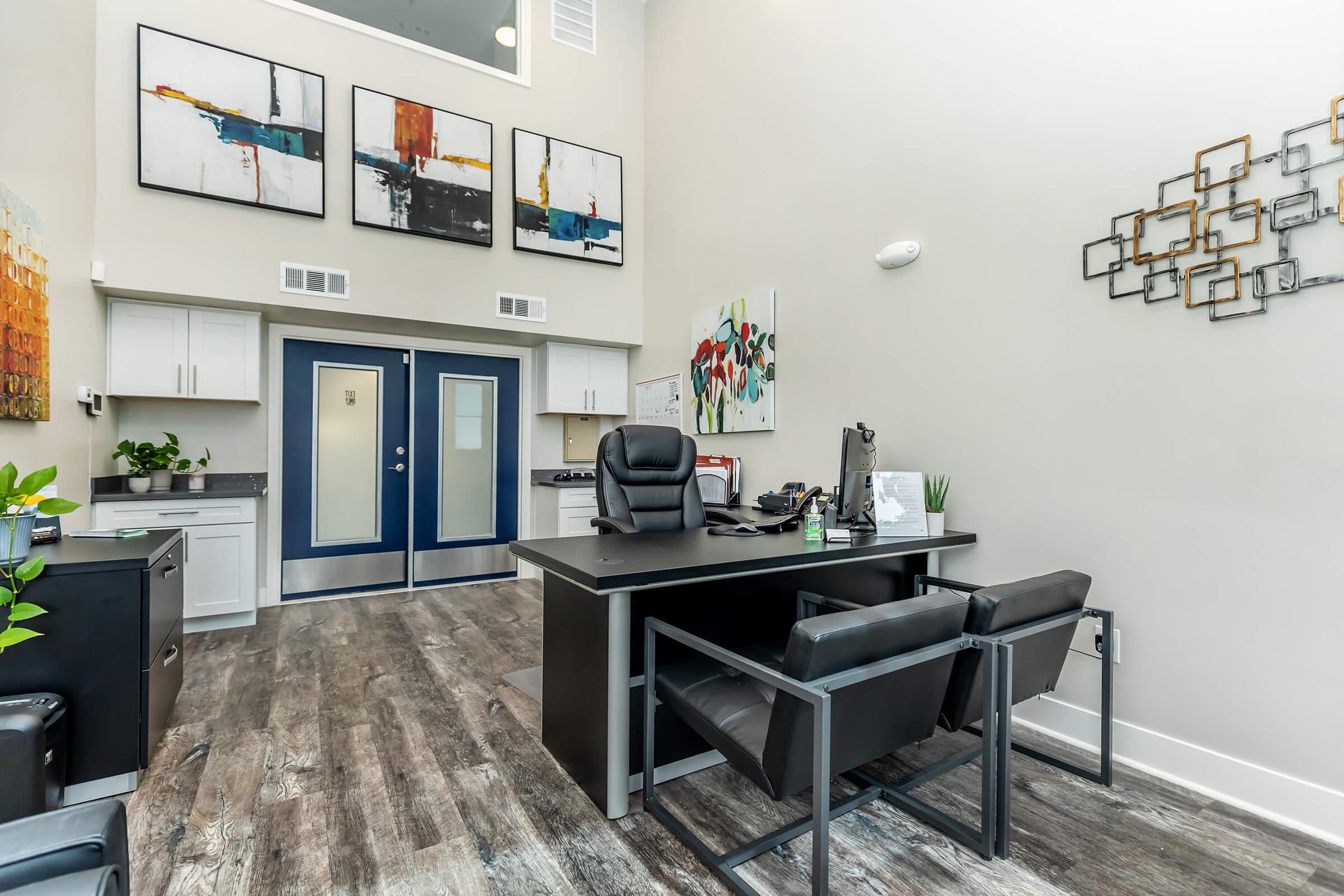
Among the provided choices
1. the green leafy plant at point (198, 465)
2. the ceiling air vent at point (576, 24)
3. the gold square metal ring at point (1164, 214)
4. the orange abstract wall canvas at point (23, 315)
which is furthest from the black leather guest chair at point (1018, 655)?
the ceiling air vent at point (576, 24)

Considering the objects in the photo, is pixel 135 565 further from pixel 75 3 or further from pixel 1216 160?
pixel 1216 160

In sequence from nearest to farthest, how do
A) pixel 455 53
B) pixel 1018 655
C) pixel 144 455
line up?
pixel 1018 655
pixel 144 455
pixel 455 53

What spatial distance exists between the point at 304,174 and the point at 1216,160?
4.97m

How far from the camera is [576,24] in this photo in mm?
5145

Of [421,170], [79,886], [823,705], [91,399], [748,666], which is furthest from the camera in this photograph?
[421,170]

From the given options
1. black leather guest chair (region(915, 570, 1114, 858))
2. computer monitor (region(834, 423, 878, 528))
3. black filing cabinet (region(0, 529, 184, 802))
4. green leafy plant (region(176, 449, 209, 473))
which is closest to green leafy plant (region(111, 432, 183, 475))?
green leafy plant (region(176, 449, 209, 473))

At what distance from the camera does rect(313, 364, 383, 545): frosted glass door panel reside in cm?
470

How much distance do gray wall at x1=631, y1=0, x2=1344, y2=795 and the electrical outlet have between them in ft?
0.10

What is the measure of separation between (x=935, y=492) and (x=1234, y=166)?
5.04 ft

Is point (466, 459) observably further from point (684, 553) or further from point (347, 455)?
point (684, 553)

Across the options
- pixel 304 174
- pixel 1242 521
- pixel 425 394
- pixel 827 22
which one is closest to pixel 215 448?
pixel 425 394

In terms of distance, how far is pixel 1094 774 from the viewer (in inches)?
82.4

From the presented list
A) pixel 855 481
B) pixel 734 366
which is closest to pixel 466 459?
pixel 734 366

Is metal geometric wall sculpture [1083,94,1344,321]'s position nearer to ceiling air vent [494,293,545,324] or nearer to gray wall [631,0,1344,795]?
gray wall [631,0,1344,795]
